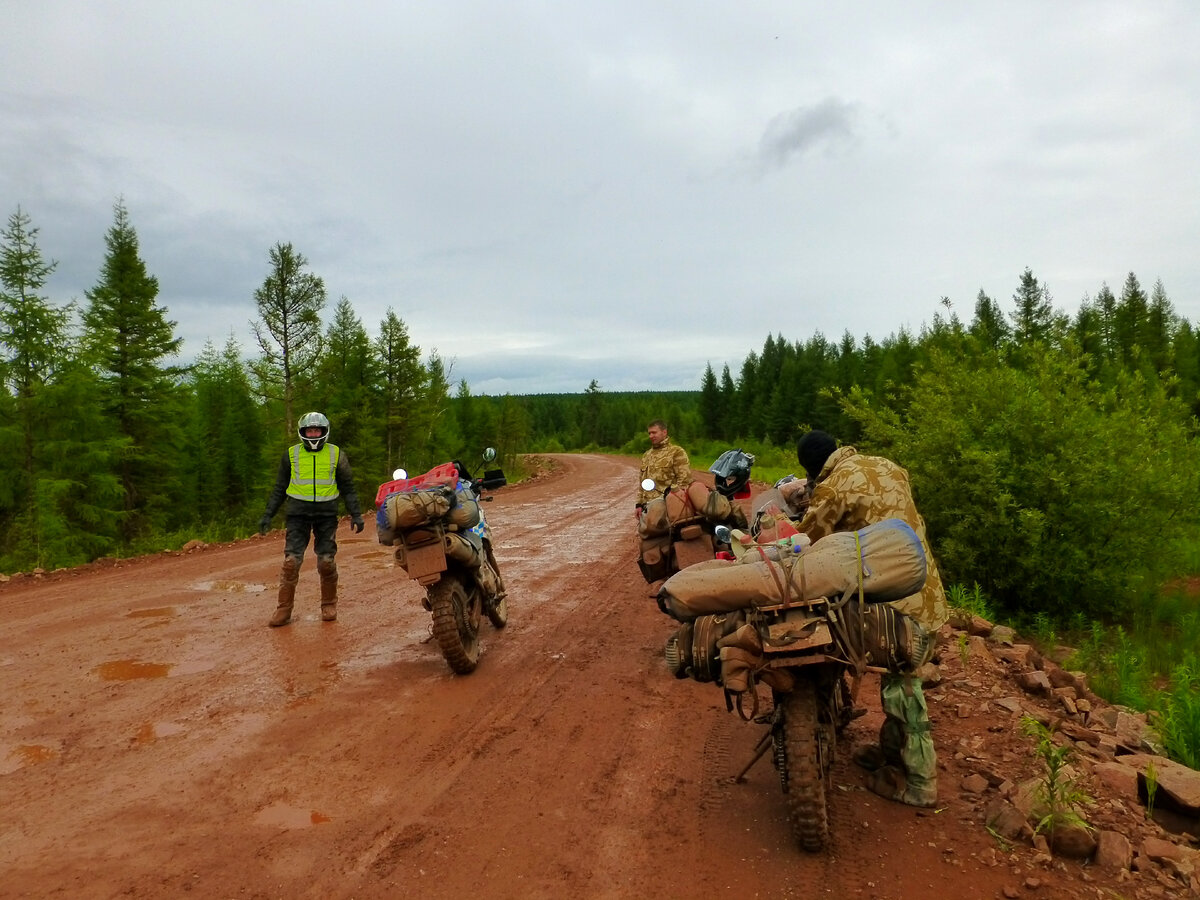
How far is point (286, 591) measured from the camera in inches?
281

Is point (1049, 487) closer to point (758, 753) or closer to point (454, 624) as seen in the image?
point (758, 753)

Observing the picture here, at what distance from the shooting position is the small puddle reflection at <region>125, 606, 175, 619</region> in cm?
754

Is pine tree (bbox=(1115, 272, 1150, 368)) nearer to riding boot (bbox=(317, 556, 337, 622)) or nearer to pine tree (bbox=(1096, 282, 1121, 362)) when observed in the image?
pine tree (bbox=(1096, 282, 1121, 362))

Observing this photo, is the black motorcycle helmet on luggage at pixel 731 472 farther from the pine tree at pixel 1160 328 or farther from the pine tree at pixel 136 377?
the pine tree at pixel 1160 328

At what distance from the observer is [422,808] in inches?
147

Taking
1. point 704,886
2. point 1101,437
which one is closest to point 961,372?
point 1101,437

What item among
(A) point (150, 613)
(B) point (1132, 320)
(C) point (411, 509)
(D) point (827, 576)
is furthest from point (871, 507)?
(B) point (1132, 320)

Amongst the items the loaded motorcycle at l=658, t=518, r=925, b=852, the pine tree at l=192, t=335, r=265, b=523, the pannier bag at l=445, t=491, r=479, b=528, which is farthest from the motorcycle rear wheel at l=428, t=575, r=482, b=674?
the pine tree at l=192, t=335, r=265, b=523

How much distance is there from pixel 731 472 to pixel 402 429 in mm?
24076

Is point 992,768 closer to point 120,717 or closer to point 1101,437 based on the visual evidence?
point 120,717

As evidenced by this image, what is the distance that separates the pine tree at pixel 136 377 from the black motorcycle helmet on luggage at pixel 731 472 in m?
19.2

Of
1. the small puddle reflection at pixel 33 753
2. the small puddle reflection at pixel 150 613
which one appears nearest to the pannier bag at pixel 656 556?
the small puddle reflection at pixel 33 753

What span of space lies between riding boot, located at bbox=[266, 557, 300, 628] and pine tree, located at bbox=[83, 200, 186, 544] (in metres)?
15.8

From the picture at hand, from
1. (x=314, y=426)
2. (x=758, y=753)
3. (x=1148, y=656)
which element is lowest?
(x=1148, y=656)
